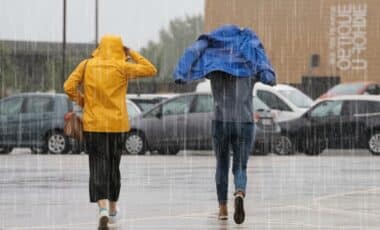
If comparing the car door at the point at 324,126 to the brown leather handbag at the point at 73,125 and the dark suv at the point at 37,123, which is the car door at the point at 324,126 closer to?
the dark suv at the point at 37,123

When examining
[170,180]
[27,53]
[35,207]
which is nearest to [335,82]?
[27,53]

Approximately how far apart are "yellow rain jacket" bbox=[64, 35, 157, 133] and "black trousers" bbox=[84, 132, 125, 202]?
0.07 meters

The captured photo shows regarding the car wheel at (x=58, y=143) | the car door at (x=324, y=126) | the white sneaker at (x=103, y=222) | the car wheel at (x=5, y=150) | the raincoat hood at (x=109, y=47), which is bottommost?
the white sneaker at (x=103, y=222)

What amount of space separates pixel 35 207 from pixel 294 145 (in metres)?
16.6

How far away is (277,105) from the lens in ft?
99.0

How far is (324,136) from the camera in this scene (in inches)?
1142

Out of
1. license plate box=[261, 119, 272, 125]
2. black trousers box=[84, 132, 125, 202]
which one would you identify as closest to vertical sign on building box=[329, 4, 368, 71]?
license plate box=[261, 119, 272, 125]

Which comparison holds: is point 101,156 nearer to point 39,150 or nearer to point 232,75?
point 232,75

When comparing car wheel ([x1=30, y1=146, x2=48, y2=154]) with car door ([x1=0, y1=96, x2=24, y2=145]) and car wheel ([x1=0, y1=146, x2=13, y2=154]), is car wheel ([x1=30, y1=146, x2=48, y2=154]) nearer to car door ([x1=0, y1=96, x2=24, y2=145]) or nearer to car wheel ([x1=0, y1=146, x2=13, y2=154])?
car wheel ([x1=0, y1=146, x2=13, y2=154])

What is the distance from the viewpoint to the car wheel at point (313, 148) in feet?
94.6

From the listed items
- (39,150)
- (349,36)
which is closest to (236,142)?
(39,150)

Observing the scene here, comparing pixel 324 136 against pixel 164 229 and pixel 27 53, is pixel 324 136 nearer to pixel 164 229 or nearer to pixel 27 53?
pixel 164 229

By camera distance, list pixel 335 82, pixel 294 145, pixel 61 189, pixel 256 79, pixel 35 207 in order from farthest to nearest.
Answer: pixel 335 82 < pixel 294 145 < pixel 61 189 < pixel 35 207 < pixel 256 79

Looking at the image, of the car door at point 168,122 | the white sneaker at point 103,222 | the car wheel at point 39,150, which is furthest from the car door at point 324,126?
the white sneaker at point 103,222
